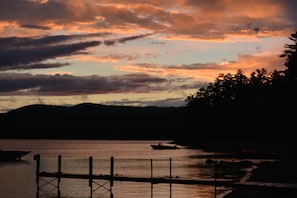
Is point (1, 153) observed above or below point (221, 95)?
below

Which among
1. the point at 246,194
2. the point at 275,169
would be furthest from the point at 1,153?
the point at 246,194

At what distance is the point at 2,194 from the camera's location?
5978cm

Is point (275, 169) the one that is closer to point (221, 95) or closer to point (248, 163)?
point (248, 163)

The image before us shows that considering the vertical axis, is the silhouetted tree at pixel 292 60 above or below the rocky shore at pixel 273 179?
above

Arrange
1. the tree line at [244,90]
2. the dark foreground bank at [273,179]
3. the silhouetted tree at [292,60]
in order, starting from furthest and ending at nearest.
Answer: the tree line at [244,90], the silhouetted tree at [292,60], the dark foreground bank at [273,179]

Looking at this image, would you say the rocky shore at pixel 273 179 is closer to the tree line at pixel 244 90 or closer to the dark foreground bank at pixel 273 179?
the dark foreground bank at pixel 273 179

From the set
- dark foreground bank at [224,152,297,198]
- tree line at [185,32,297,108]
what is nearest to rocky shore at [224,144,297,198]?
dark foreground bank at [224,152,297,198]

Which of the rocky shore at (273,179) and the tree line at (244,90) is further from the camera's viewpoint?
the tree line at (244,90)

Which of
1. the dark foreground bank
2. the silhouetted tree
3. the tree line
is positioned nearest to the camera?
the dark foreground bank

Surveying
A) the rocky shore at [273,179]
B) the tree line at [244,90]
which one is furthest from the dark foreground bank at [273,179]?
the tree line at [244,90]

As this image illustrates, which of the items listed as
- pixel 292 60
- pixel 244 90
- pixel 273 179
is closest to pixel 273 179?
pixel 273 179

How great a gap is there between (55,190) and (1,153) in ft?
183

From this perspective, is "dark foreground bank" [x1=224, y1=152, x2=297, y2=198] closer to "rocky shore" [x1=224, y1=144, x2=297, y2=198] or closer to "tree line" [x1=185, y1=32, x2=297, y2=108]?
"rocky shore" [x1=224, y1=144, x2=297, y2=198]

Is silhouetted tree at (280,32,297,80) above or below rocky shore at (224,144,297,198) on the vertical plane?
above
